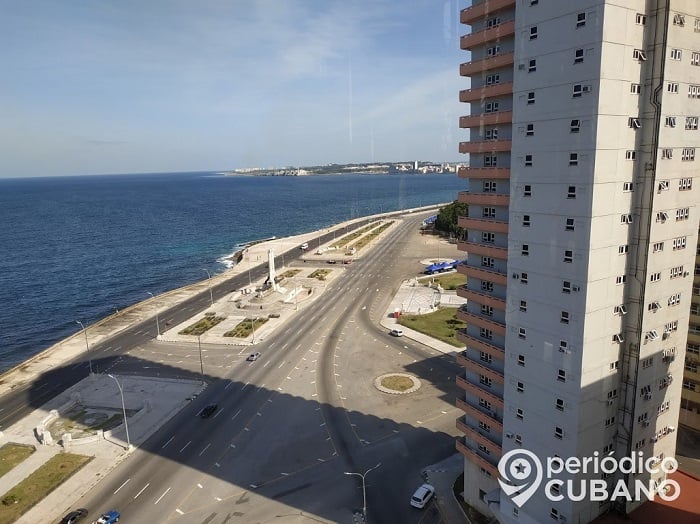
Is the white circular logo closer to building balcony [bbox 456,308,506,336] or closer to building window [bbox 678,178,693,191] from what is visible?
building balcony [bbox 456,308,506,336]

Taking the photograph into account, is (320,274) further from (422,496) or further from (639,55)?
(639,55)

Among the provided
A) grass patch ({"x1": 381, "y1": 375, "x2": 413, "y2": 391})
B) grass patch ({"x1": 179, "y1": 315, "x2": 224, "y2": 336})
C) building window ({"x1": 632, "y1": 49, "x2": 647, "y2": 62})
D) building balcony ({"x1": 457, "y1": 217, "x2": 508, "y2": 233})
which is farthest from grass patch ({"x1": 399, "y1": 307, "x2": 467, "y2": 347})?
building window ({"x1": 632, "y1": 49, "x2": 647, "y2": 62})

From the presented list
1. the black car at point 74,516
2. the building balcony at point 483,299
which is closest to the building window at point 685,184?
the building balcony at point 483,299

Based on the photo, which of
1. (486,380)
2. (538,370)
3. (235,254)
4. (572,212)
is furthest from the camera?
(235,254)

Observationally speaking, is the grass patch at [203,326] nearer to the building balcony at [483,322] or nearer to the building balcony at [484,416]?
the building balcony at [484,416]

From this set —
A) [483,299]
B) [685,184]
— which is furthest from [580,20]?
[483,299]

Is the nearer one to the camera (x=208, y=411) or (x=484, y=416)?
(x=484, y=416)

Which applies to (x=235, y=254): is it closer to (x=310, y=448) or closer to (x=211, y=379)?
(x=211, y=379)

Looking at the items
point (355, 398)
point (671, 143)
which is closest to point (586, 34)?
point (671, 143)
